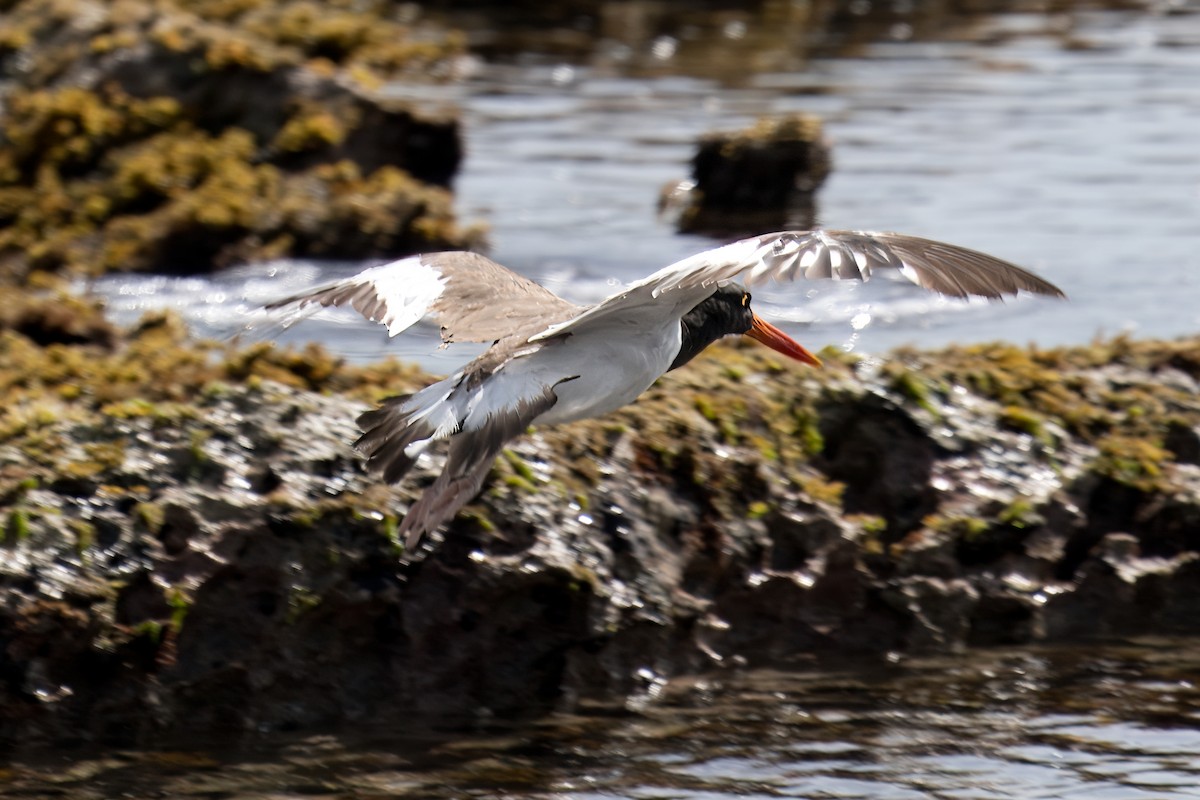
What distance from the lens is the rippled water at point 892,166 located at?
33.5 feet

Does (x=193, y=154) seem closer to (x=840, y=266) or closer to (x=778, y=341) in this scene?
(x=778, y=341)

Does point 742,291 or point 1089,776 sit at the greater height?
point 742,291

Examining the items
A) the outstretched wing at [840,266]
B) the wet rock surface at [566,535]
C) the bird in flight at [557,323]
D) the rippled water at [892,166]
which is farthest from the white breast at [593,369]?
the rippled water at [892,166]

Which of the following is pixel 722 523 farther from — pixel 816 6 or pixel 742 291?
pixel 816 6

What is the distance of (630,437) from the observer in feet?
20.5

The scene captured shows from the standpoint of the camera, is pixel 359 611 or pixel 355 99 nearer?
pixel 359 611

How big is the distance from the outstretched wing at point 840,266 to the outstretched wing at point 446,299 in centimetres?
50

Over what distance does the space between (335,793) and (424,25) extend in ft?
58.5

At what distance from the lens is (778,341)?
6.26m

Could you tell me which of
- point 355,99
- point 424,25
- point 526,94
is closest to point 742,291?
point 355,99

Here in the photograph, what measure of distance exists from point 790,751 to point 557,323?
1.54 meters

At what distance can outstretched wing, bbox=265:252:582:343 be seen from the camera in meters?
5.56

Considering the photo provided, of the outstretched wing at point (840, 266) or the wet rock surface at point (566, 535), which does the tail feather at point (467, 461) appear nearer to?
the outstretched wing at point (840, 266)

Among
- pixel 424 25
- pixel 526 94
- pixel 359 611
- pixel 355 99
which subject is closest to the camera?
pixel 359 611
